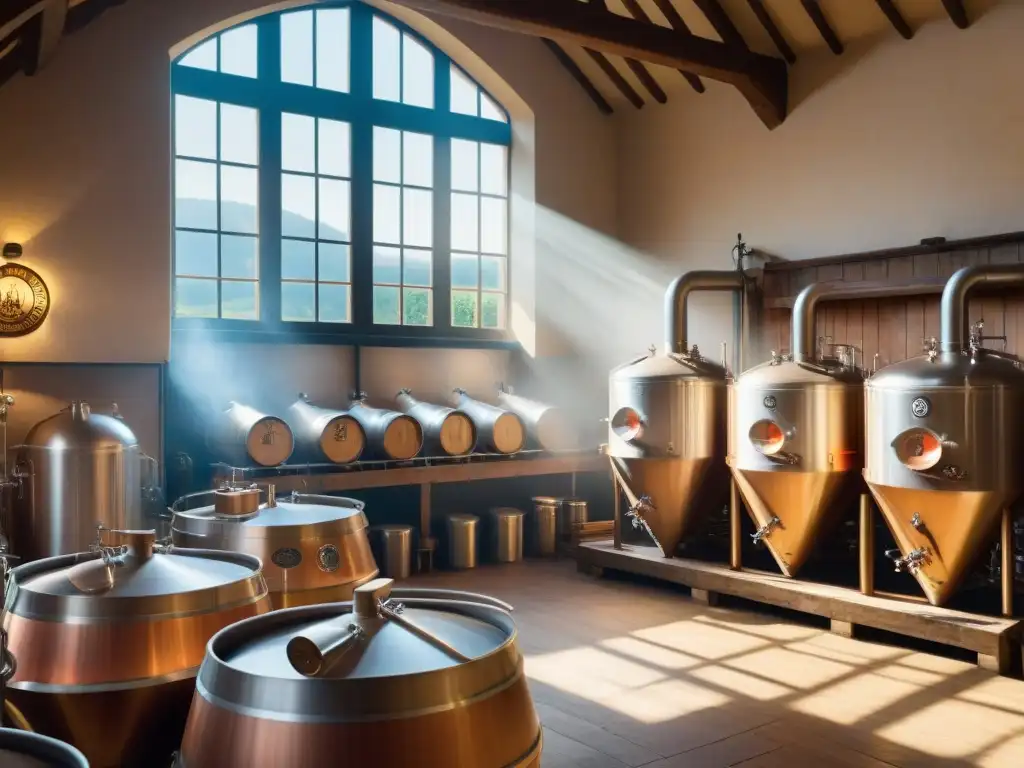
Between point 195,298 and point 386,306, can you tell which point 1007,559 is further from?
point 195,298

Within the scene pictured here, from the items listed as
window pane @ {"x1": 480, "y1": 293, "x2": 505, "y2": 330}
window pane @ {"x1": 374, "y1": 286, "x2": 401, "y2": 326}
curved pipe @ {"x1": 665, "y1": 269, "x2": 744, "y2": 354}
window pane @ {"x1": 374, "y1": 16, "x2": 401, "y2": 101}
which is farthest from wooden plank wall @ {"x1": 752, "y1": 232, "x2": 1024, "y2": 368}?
window pane @ {"x1": 374, "y1": 16, "x2": 401, "y2": 101}

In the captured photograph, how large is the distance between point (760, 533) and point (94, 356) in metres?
5.04

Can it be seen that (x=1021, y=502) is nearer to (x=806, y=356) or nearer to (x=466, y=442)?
(x=806, y=356)

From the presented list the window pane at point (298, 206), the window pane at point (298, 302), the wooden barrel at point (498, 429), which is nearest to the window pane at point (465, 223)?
the window pane at point (298, 206)

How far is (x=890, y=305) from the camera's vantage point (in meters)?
7.42

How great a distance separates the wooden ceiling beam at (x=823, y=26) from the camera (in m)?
7.65

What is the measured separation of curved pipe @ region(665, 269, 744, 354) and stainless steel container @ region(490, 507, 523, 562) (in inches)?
82.0

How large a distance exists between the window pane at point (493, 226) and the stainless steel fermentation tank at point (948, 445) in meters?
5.06

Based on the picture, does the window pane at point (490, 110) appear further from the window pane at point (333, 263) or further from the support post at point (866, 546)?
the support post at point (866, 546)

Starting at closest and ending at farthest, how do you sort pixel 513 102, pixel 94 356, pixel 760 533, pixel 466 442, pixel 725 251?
1. pixel 760 533
2. pixel 94 356
3. pixel 466 442
4. pixel 725 251
5. pixel 513 102

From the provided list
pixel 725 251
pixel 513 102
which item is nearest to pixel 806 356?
pixel 725 251

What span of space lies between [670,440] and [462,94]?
4701 millimetres

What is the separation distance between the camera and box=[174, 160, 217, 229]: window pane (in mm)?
8016

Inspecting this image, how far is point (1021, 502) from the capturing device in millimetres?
5285
